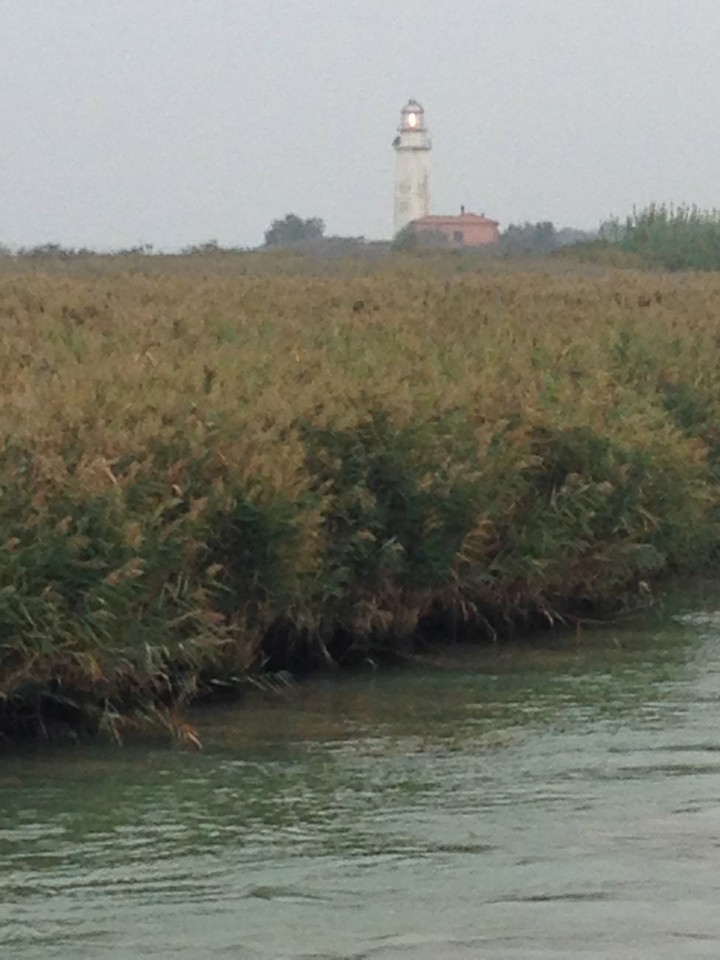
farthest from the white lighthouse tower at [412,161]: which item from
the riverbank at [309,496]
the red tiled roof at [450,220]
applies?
the riverbank at [309,496]

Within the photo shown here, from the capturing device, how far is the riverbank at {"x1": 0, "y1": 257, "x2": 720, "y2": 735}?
936 cm

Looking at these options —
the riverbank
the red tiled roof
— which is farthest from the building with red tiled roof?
the riverbank

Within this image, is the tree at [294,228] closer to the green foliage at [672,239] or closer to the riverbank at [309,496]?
the green foliage at [672,239]

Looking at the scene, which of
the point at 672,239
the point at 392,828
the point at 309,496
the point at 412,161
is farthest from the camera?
the point at 412,161

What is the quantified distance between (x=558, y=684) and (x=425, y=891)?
12.4 ft

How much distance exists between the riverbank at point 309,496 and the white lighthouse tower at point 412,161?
72.3 meters

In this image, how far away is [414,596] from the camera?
452 inches

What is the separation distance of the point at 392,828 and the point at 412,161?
80.7 metres

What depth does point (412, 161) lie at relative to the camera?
287 ft

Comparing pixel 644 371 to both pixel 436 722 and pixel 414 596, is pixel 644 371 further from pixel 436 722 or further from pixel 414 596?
pixel 436 722

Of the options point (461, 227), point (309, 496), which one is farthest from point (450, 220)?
point (309, 496)

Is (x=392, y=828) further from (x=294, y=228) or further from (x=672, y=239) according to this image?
(x=294, y=228)

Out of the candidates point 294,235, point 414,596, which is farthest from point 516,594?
point 294,235

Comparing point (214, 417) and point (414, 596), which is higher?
point (214, 417)
